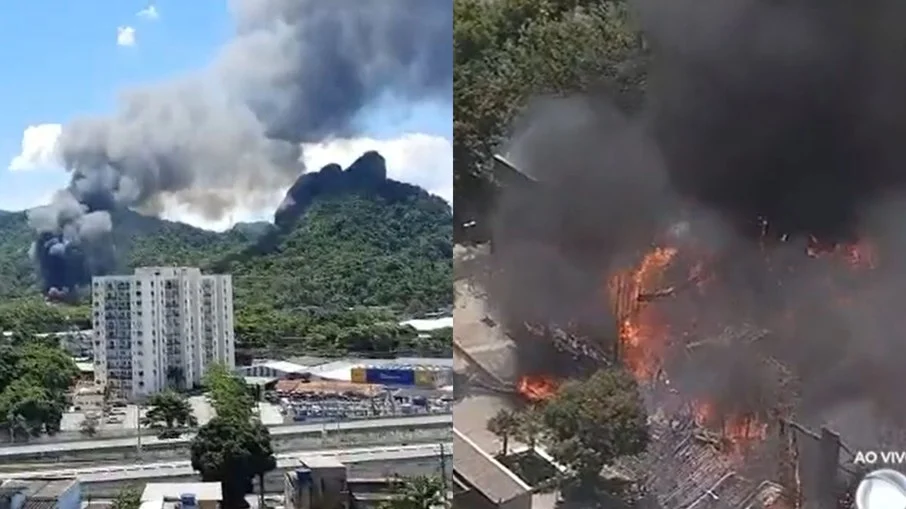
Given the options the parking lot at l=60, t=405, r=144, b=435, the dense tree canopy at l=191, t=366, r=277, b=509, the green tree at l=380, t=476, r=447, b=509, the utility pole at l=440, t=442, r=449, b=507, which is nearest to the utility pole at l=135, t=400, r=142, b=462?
the parking lot at l=60, t=405, r=144, b=435

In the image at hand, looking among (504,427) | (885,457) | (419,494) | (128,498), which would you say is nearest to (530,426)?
(504,427)

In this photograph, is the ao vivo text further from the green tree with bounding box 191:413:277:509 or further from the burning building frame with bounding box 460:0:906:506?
the green tree with bounding box 191:413:277:509

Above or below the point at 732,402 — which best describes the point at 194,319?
above

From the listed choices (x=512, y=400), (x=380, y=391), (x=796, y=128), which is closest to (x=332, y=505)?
(x=380, y=391)

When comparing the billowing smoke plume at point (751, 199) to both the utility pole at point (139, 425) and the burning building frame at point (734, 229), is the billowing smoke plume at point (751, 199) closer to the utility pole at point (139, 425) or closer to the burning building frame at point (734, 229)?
the burning building frame at point (734, 229)

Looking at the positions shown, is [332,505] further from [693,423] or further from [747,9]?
[747,9]

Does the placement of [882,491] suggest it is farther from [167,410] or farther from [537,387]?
[167,410]
